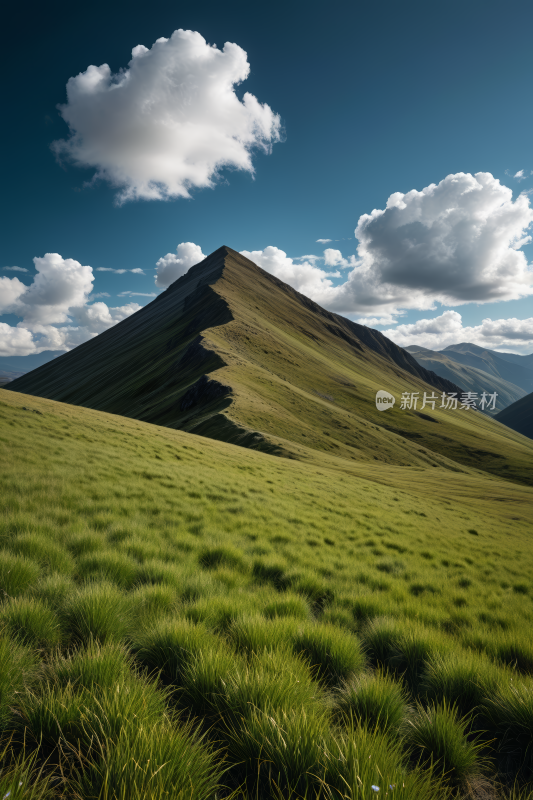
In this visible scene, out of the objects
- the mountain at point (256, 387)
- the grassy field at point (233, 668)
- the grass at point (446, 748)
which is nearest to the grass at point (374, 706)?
the grassy field at point (233, 668)

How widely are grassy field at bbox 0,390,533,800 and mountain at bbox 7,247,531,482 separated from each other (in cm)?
3272

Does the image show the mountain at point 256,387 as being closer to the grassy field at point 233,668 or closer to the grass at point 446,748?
the grassy field at point 233,668

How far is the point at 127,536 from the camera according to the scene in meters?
6.54

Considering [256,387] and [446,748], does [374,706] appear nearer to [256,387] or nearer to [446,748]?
[446,748]

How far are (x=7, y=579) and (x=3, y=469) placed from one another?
7.18 m

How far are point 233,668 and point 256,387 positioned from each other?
223ft

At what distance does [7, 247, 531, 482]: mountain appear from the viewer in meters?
57.7

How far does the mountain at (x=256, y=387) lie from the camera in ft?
189

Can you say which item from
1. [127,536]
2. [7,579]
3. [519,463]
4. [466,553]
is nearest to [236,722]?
[7,579]

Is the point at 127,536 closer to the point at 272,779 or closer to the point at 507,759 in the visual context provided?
the point at 272,779

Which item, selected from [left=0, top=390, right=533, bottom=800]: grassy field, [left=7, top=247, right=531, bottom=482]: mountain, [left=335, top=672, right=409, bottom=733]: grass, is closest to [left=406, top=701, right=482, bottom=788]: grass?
[left=0, top=390, right=533, bottom=800]: grassy field

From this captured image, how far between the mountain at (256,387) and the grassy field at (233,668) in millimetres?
32721

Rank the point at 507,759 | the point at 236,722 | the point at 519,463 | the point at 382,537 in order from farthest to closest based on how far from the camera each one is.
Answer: the point at 519,463 → the point at 382,537 → the point at 507,759 → the point at 236,722

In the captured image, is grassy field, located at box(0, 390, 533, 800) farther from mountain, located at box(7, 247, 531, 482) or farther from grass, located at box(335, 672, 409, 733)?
mountain, located at box(7, 247, 531, 482)
